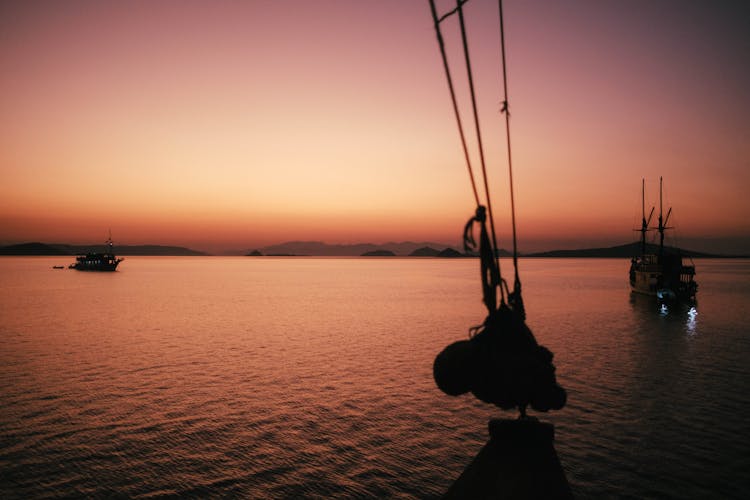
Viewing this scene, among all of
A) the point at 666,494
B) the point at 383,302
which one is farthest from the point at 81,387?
the point at 383,302

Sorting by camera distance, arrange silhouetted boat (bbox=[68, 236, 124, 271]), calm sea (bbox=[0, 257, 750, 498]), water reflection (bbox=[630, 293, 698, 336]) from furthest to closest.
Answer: silhouetted boat (bbox=[68, 236, 124, 271]) → water reflection (bbox=[630, 293, 698, 336]) → calm sea (bbox=[0, 257, 750, 498])

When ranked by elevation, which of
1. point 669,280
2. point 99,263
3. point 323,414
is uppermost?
point 99,263

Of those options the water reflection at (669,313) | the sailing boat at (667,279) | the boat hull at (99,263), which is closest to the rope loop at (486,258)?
the water reflection at (669,313)

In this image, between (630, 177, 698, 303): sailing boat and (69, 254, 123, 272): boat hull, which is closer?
(630, 177, 698, 303): sailing boat

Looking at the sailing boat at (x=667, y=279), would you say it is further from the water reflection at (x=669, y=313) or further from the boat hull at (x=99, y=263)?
the boat hull at (x=99, y=263)

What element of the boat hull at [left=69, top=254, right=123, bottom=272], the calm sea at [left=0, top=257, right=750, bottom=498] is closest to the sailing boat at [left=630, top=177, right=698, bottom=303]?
the calm sea at [left=0, top=257, right=750, bottom=498]

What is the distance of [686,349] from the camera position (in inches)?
1485

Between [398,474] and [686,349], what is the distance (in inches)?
1271

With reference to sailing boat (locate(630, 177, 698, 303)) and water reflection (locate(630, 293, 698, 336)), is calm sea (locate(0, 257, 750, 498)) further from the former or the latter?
sailing boat (locate(630, 177, 698, 303))

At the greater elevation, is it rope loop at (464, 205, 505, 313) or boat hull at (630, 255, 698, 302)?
rope loop at (464, 205, 505, 313)

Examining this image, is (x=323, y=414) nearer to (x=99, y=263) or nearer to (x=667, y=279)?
(x=667, y=279)

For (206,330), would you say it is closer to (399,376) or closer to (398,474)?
(399,376)

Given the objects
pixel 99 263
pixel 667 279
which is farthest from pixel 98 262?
pixel 667 279

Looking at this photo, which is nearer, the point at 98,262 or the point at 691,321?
the point at 691,321
